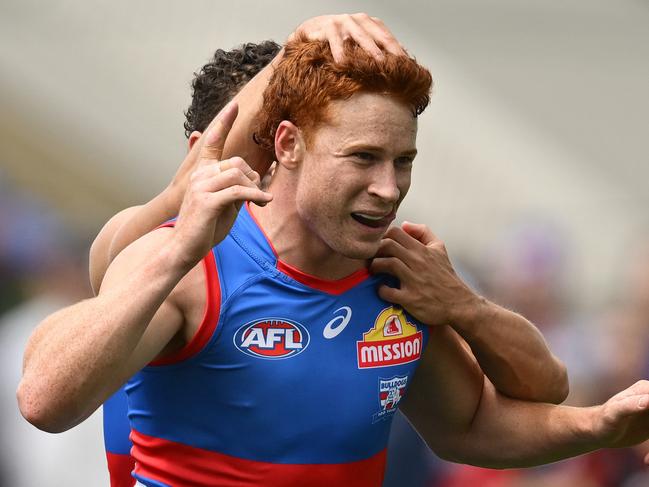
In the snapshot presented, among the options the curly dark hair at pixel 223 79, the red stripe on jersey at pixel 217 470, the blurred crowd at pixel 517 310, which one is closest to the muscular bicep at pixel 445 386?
the red stripe on jersey at pixel 217 470

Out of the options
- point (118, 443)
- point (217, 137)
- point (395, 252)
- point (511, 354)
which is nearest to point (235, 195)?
point (217, 137)

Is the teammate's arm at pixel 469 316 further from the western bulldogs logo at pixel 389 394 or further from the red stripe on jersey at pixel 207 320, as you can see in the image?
the red stripe on jersey at pixel 207 320

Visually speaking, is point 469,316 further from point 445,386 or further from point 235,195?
point 235,195

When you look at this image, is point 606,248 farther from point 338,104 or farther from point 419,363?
point 338,104

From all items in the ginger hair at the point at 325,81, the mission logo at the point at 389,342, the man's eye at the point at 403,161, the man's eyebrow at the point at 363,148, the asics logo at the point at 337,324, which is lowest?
the mission logo at the point at 389,342

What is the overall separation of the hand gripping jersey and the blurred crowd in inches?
88.2

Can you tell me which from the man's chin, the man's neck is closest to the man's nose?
the man's chin

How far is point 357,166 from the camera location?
2840 mm

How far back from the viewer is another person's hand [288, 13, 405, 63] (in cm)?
287

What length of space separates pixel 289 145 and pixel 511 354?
0.83m

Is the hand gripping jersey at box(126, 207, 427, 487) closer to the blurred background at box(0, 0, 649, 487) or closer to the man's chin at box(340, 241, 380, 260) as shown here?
the man's chin at box(340, 241, 380, 260)

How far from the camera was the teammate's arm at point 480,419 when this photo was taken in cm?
323

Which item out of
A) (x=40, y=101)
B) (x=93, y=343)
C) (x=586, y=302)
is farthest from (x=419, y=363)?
(x=40, y=101)

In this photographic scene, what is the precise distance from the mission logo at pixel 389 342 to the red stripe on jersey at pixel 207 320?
407mm
